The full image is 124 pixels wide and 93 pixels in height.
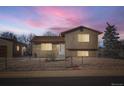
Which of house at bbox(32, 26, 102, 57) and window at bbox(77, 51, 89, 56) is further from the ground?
house at bbox(32, 26, 102, 57)

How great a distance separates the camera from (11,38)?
24.9 feet

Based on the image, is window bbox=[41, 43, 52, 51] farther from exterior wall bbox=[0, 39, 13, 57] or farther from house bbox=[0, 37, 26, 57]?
exterior wall bbox=[0, 39, 13, 57]

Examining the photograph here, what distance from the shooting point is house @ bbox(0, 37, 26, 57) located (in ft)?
24.7

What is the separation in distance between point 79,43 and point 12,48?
1.69 m

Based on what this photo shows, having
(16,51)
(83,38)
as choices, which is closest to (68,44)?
(83,38)

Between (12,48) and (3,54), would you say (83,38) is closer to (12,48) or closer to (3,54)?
(12,48)

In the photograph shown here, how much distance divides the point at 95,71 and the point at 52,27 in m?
1.52

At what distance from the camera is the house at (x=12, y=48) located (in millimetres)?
7516

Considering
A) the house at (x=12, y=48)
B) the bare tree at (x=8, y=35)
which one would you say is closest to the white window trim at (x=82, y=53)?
the house at (x=12, y=48)

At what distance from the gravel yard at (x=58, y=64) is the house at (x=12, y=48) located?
133 mm

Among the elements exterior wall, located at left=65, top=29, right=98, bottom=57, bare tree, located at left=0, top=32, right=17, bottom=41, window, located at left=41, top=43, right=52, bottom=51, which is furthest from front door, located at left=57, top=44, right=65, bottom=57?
bare tree, located at left=0, top=32, right=17, bottom=41

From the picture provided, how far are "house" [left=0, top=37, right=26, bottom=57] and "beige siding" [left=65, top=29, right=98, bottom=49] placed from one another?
1.12 meters

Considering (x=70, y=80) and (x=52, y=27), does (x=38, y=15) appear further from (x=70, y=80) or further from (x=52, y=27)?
(x=70, y=80)
